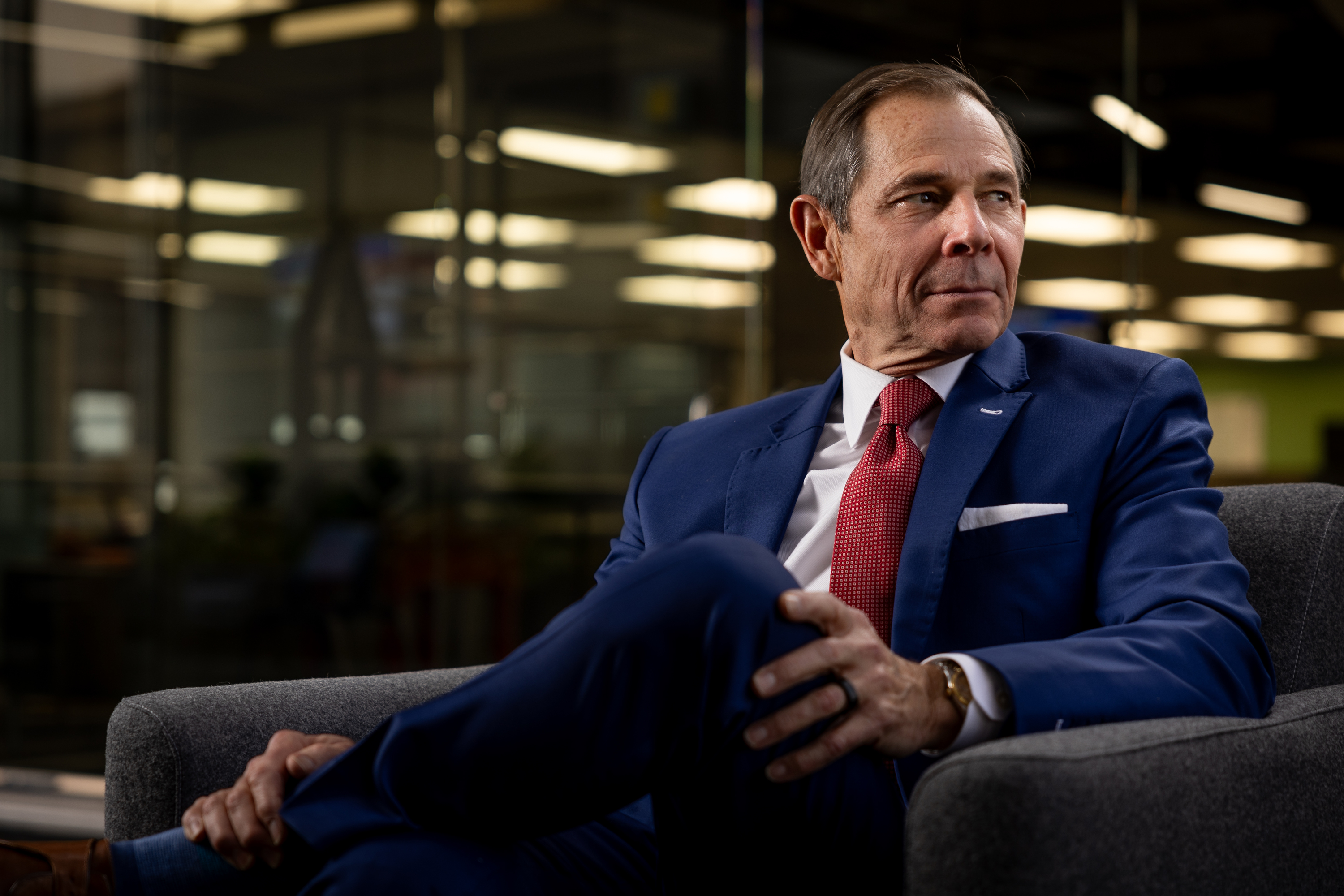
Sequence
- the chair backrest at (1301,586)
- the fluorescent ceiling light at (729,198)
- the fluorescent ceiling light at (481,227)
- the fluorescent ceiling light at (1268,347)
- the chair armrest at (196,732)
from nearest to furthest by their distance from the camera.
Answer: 1. the chair armrest at (196,732)
2. the chair backrest at (1301,586)
3. the fluorescent ceiling light at (1268,347)
4. the fluorescent ceiling light at (729,198)
5. the fluorescent ceiling light at (481,227)

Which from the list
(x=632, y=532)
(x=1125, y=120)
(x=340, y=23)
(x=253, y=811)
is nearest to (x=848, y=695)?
(x=253, y=811)

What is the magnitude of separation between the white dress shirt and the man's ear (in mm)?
135

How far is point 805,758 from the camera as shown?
1085 mm

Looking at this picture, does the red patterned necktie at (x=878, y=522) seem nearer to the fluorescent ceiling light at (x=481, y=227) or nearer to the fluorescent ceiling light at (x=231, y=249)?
the fluorescent ceiling light at (x=481, y=227)

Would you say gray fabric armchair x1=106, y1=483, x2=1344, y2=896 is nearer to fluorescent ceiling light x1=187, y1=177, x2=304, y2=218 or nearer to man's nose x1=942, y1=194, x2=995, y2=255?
man's nose x1=942, y1=194, x2=995, y2=255

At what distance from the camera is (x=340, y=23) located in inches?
218

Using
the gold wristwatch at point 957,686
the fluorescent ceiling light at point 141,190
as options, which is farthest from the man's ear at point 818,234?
the fluorescent ceiling light at point 141,190

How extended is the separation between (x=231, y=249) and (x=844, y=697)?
198 inches

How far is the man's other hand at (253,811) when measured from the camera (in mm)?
1154

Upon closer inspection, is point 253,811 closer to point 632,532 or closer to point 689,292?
point 632,532

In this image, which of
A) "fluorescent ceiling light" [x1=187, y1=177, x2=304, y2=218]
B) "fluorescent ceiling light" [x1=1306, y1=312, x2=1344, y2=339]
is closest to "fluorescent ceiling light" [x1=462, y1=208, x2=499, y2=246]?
"fluorescent ceiling light" [x1=187, y1=177, x2=304, y2=218]

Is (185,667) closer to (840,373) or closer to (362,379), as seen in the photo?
(362,379)

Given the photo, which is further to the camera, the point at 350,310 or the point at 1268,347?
the point at 350,310

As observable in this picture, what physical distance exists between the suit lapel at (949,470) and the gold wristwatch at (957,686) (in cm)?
18
